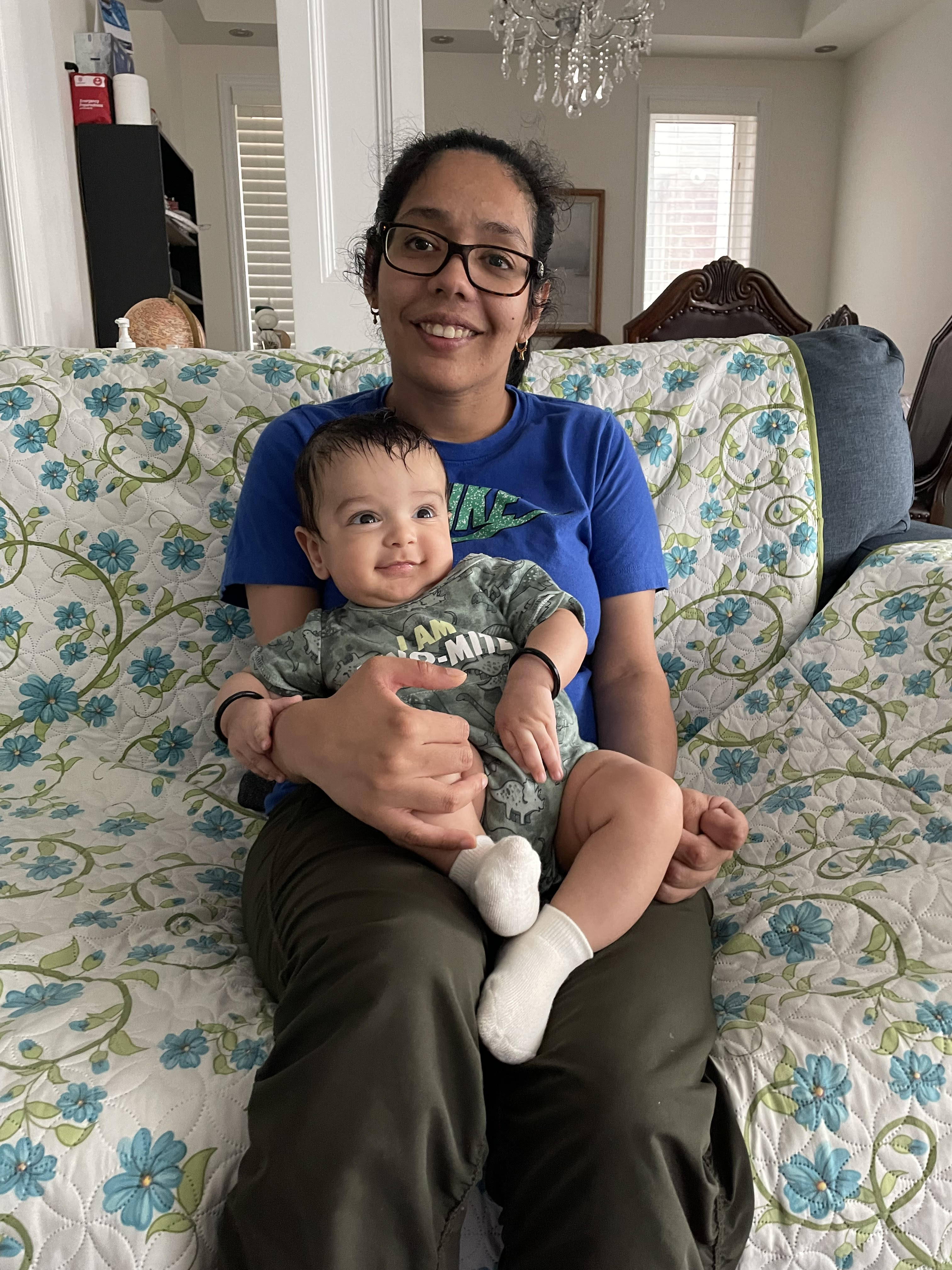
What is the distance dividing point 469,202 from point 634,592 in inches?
19.0

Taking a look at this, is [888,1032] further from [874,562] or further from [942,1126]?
[874,562]

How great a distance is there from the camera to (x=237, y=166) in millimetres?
5762

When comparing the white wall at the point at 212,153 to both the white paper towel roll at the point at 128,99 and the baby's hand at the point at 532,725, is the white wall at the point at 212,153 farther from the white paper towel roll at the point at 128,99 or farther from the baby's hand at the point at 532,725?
the baby's hand at the point at 532,725

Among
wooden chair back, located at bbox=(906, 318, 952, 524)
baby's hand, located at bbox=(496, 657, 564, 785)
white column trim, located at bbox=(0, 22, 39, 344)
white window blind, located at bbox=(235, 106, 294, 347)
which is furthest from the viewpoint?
white window blind, located at bbox=(235, 106, 294, 347)

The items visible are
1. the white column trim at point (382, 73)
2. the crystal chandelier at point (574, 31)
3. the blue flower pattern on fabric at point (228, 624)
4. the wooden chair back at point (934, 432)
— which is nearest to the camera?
the blue flower pattern on fabric at point (228, 624)

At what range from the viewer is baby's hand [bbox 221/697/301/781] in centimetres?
90

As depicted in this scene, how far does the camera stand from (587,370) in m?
1.43

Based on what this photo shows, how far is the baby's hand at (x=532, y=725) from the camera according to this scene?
82cm

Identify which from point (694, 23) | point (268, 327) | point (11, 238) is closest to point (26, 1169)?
point (11, 238)

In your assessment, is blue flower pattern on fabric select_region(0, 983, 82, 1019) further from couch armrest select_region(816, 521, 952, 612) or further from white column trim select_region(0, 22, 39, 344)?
white column trim select_region(0, 22, 39, 344)

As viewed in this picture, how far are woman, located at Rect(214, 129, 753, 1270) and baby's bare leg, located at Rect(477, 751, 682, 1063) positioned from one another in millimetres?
21

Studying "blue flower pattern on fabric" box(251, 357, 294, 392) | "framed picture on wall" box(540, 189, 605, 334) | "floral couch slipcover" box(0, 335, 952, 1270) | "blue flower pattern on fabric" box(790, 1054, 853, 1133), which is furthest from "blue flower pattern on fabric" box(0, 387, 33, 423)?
"framed picture on wall" box(540, 189, 605, 334)

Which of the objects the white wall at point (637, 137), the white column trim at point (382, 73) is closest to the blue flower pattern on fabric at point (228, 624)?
the white column trim at point (382, 73)

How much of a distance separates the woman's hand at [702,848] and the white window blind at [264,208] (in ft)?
18.2
